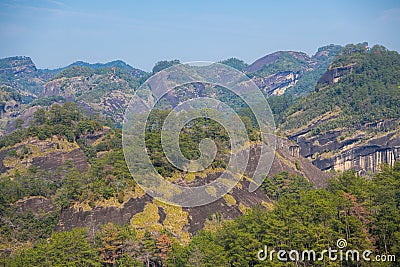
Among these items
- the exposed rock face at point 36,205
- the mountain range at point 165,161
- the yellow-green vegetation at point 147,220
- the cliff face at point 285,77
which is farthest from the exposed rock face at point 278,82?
the yellow-green vegetation at point 147,220

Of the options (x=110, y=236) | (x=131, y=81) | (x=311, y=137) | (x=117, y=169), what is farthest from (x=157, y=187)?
(x=131, y=81)

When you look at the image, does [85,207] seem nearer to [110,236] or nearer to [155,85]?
[110,236]

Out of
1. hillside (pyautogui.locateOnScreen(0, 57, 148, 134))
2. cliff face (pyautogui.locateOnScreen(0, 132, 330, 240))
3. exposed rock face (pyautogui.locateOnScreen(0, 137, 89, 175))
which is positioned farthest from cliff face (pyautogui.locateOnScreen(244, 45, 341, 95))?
exposed rock face (pyautogui.locateOnScreen(0, 137, 89, 175))

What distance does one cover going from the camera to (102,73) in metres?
161

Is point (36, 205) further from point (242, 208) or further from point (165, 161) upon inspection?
point (242, 208)

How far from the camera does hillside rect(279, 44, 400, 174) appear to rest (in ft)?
277

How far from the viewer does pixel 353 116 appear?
8938 centimetres

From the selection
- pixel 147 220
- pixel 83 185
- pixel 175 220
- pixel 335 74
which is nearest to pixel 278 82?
pixel 335 74

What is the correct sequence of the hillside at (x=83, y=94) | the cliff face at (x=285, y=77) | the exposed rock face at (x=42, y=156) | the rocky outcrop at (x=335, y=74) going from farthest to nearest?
the cliff face at (x=285, y=77) < the hillside at (x=83, y=94) < the rocky outcrop at (x=335, y=74) < the exposed rock face at (x=42, y=156)

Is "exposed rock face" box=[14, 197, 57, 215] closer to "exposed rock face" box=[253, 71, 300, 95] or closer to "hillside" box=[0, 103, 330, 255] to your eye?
"hillside" box=[0, 103, 330, 255]

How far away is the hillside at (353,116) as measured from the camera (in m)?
84.4

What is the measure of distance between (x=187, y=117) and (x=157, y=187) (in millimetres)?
15961

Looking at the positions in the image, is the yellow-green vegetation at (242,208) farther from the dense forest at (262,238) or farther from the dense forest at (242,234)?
the dense forest at (262,238)

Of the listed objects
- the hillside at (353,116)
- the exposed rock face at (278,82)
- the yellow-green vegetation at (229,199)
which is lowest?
the yellow-green vegetation at (229,199)
